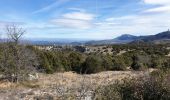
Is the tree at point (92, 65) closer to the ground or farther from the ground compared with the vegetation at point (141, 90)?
closer to the ground

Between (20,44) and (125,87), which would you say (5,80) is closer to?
(20,44)

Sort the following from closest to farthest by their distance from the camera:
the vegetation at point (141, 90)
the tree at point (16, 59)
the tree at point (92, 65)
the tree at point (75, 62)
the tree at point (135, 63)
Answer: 1. the vegetation at point (141, 90)
2. the tree at point (16, 59)
3. the tree at point (92, 65)
4. the tree at point (75, 62)
5. the tree at point (135, 63)

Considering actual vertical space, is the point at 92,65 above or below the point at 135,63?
above

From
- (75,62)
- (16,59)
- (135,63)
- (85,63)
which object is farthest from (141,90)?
(135,63)

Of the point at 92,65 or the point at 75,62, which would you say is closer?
the point at 92,65

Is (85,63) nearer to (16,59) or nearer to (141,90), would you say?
(16,59)

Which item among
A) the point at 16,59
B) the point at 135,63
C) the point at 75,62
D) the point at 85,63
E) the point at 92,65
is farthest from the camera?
the point at 135,63

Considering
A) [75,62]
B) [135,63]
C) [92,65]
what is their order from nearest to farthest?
1. [92,65]
2. [75,62]
3. [135,63]

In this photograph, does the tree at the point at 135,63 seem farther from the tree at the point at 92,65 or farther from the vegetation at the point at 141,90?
the vegetation at the point at 141,90

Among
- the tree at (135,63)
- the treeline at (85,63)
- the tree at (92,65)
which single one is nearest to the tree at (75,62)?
the treeline at (85,63)

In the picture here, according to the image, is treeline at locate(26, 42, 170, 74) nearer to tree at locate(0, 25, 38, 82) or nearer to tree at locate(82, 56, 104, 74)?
tree at locate(82, 56, 104, 74)

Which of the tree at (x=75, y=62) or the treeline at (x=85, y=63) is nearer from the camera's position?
the treeline at (x=85, y=63)

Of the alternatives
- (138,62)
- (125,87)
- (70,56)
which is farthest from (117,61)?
(125,87)

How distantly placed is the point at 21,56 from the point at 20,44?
0.81m
